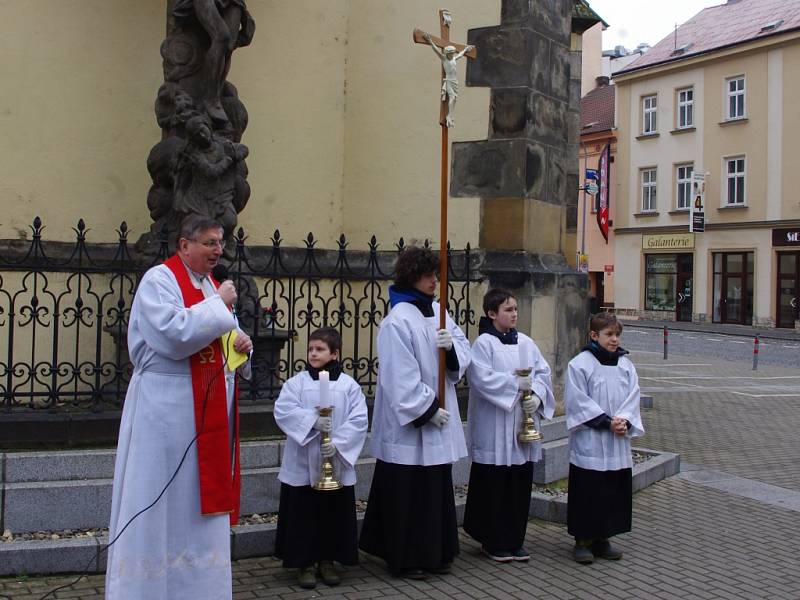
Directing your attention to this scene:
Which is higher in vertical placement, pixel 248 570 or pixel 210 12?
pixel 210 12

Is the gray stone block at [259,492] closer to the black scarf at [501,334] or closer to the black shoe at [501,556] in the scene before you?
the black shoe at [501,556]

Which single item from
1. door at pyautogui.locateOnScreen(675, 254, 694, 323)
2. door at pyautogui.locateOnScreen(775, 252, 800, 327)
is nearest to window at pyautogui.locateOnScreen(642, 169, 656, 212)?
door at pyautogui.locateOnScreen(675, 254, 694, 323)

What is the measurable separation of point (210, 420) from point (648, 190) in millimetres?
36873

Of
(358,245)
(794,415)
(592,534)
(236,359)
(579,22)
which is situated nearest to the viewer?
(236,359)

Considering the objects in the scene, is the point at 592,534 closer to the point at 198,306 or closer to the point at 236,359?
the point at 236,359

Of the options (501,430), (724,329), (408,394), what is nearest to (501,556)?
(501,430)

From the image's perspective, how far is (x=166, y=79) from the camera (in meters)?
7.26

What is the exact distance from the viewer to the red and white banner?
124 feet

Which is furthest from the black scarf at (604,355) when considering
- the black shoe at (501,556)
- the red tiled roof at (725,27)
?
the red tiled roof at (725,27)

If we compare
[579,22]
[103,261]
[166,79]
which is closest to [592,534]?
[103,261]

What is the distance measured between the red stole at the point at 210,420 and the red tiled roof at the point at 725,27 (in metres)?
33.6

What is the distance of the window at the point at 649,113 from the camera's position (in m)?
38.6

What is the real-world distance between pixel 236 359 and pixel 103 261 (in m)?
3.28

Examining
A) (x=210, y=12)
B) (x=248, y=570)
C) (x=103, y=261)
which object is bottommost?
(x=248, y=570)
